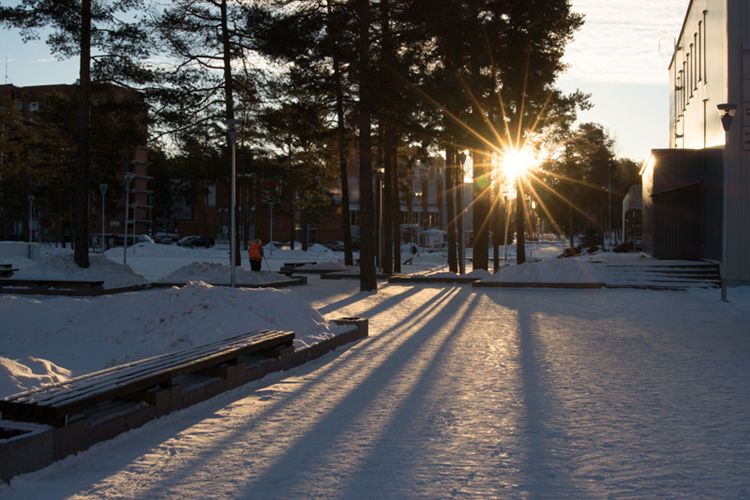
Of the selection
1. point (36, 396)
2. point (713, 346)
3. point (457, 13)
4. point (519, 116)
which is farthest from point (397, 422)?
point (519, 116)

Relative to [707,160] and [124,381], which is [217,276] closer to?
[124,381]

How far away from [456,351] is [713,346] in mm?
3943

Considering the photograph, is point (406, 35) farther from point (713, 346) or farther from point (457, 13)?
point (713, 346)

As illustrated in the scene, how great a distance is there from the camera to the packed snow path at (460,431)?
154 inches

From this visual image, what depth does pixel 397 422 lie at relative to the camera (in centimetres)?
540

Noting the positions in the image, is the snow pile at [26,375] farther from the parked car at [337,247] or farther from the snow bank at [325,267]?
the parked car at [337,247]

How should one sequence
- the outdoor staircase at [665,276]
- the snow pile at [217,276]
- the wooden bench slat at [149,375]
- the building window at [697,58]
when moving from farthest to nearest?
the building window at [697,58], the outdoor staircase at [665,276], the snow pile at [217,276], the wooden bench slat at [149,375]

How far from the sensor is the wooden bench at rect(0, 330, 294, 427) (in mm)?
4133

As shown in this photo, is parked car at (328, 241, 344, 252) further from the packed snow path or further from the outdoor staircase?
the packed snow path

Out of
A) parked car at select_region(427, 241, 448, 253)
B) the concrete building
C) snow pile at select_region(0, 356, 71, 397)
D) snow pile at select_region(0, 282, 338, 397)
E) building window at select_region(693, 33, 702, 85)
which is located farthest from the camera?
parked car at select_region(427, 241, 448, 253)

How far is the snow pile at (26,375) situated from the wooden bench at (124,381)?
2.48 feet

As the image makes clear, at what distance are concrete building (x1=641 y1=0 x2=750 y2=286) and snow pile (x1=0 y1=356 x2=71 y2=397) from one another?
66.2 feet

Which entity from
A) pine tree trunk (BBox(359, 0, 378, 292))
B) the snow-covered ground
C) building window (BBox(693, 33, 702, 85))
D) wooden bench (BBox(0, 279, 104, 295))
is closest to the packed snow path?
the snow-covered ground

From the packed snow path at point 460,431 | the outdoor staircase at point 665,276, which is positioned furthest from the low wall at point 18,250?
the packed snow path at point 460,431
